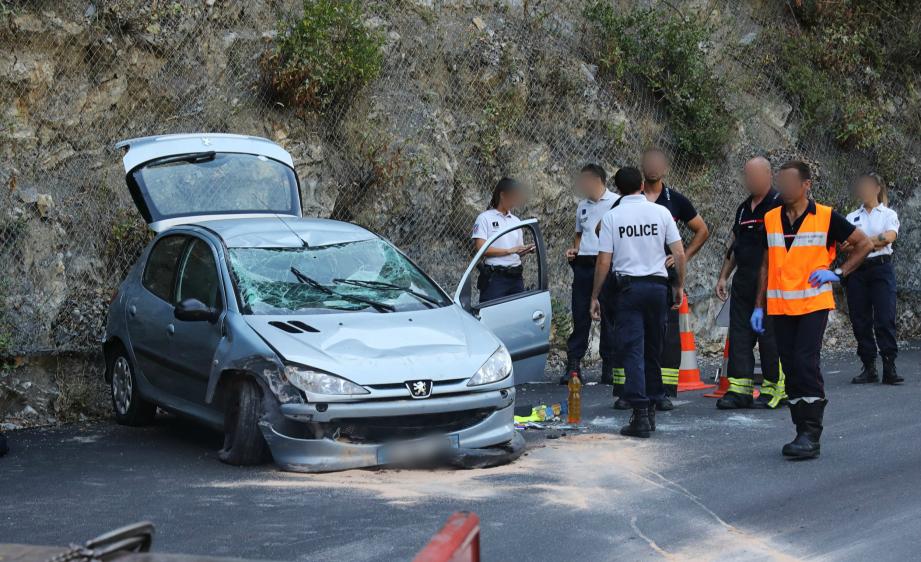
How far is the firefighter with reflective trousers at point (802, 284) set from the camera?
7.66 metres

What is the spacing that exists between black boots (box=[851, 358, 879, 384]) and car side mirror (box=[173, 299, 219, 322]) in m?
6.84

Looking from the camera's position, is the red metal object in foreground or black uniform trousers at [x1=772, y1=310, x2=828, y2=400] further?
black uniform trousers at [x1=772, y1=310, x2=828, y2=400]

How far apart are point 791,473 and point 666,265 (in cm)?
247

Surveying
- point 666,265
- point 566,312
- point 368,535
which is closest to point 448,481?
point 368,535

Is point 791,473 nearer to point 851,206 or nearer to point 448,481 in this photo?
point 448,481

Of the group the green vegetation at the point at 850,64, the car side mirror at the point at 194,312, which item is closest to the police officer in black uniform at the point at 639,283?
the car side mirror at the point at 194,312

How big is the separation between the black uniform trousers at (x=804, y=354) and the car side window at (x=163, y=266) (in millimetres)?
4593

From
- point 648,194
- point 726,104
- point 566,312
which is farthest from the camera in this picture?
point 726,104

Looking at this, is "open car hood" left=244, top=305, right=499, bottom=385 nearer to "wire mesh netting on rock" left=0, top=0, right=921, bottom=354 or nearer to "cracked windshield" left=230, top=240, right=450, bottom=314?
"cracked windshield" left=230, top=240, right=450, bottom=314

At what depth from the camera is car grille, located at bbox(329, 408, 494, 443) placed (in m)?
7.17

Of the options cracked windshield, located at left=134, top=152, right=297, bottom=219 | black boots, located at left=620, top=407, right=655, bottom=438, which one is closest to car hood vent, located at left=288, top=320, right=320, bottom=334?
cracked windshield, located at left=134, top=152, right=297, bottom=219

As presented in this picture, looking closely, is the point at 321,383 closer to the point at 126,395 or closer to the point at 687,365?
the point at 126,395

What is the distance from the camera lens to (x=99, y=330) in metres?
10.6

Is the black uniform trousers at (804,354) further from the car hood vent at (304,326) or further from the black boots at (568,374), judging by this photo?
the black boots at (568,374)
